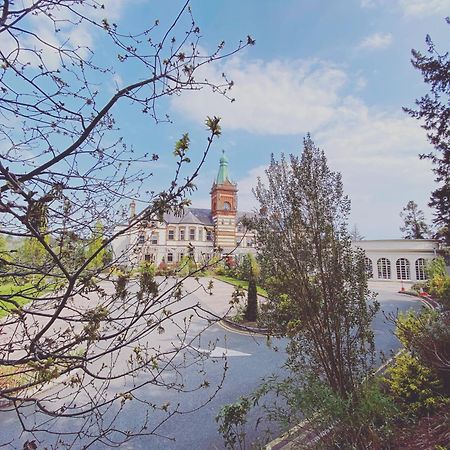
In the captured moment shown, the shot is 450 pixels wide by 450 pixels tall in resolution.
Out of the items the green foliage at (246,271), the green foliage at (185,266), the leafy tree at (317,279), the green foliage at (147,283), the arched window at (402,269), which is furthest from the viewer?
the arched window at (402,269)

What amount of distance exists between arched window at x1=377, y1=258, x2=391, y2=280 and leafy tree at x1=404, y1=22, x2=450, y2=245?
59.0ft

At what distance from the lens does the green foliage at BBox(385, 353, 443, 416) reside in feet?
12.8

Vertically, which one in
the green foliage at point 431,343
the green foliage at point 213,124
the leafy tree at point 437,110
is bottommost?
the green foliage at point 431,343

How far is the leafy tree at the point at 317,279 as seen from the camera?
11.8ft

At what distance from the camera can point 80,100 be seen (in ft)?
5.50

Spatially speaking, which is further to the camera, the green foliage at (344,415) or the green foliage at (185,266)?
the green foliage at (344,415)

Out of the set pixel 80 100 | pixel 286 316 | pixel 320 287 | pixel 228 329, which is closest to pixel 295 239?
pixel 320 287

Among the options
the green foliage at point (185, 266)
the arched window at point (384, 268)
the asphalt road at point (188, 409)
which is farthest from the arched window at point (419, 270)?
the green foliage at point (185, 266)

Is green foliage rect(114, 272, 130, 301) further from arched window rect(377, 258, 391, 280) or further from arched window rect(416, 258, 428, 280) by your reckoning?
arched window rect(377, 258, 391, 280)

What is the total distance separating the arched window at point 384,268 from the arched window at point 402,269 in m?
0.73

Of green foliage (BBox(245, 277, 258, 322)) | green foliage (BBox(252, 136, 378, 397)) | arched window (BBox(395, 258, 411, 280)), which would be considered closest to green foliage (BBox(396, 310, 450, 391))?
green foliage (BBox(252, 136, 378, 397))

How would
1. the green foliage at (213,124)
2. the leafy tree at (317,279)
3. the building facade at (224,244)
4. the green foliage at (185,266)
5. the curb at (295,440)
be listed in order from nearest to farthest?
the green foliage at (213,124), the green foliage at (185,266), the building facade at (224,244), the curb at (295,440), the leafy tree at (317,279)

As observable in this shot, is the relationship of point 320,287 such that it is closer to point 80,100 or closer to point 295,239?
point 295,239

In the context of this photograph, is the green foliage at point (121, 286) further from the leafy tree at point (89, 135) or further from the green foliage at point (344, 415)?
the green foliage at point (344, 415)
